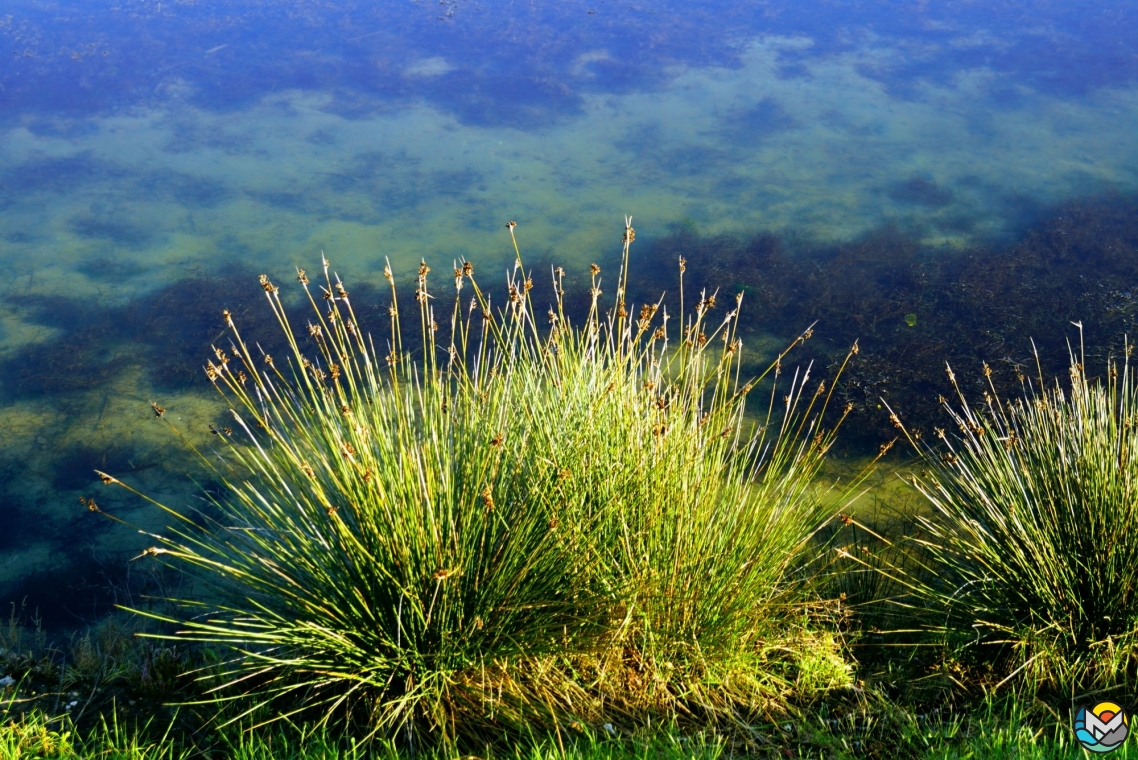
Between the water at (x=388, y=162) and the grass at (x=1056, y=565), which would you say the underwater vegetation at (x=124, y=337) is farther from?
the grass at (x=1056, y=565)

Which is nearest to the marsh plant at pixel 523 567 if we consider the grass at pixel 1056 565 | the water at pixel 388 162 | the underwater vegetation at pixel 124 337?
the grass at pixel 1056 565

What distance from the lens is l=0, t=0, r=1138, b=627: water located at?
162 inches

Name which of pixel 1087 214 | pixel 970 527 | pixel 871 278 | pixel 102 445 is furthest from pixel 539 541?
pixel 1087 214

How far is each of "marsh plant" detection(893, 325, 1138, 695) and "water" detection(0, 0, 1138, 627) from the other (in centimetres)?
195

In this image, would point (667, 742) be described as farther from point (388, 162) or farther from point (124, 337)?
point (388, 162)

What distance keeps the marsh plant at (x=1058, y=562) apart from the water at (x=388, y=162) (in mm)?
1954

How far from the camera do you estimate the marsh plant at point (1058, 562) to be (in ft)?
7.03

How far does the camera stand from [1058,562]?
2.19m

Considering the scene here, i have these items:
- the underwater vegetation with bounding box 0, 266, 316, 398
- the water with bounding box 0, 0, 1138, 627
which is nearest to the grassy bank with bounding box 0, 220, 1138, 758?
the water with bounding box 0, 0, 1138, 627

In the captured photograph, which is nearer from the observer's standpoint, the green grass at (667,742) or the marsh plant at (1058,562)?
the green grass at (667,742)

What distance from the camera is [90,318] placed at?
464 cm

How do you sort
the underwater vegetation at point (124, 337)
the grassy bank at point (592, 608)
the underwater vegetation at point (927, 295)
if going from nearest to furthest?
the grassy bank at point (592, 608), the underwater vegetation at point (927, 295), the underwater vegetation at point (124, 337)

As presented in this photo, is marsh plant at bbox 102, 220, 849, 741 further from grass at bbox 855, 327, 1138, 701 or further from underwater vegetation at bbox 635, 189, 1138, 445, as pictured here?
underwater vegetation at bbox 635, 189, 1138, 445

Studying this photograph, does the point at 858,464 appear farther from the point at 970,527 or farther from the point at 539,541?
the point at 539,541
